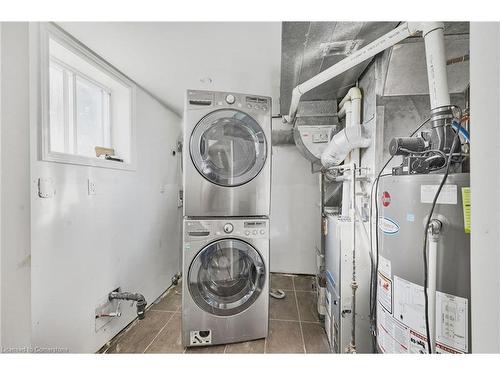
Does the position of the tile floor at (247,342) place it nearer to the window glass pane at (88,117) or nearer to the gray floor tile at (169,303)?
the gray floor tile at (169,303)

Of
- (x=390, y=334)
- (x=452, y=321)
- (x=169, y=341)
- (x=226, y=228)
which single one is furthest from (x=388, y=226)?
(x=169, y=341)

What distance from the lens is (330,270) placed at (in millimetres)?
1441

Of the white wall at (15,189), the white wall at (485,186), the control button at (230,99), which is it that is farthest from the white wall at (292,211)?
the white wall at (15,189)

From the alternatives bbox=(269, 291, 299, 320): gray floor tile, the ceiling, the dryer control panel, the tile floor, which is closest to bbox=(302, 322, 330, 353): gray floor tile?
the tile floor

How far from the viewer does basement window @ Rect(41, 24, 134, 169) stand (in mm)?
1066

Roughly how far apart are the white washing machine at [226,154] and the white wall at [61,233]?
68cm

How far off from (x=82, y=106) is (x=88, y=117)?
0.09 meters

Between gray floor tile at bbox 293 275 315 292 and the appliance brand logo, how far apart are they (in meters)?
1.84

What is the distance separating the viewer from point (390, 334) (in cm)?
80

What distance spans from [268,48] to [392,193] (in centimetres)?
122

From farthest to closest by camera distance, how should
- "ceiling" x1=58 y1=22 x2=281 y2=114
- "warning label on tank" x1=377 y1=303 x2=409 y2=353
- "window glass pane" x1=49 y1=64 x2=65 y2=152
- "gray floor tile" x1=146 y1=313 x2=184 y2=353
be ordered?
"gray floor tile" x1=146 y1=313 x2=184 y2=353
"window glass pane" x1=49 y1=64 x2=65 y2=152
"ceiling" x1=58 y1=22 x2=281 y2=114
"warning label on tank" x1=377 y1=303 x2=409 y2=353

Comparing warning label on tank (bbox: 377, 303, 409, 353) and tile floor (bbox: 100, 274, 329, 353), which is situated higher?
warning label on tank (bbox: 377, 303, 409, 353)

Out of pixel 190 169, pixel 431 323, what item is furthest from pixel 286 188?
pixel 431 323

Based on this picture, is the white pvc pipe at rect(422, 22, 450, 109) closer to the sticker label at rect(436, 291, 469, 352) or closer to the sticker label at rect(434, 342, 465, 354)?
the sticker label at rect(436, 291, 469, 352)
